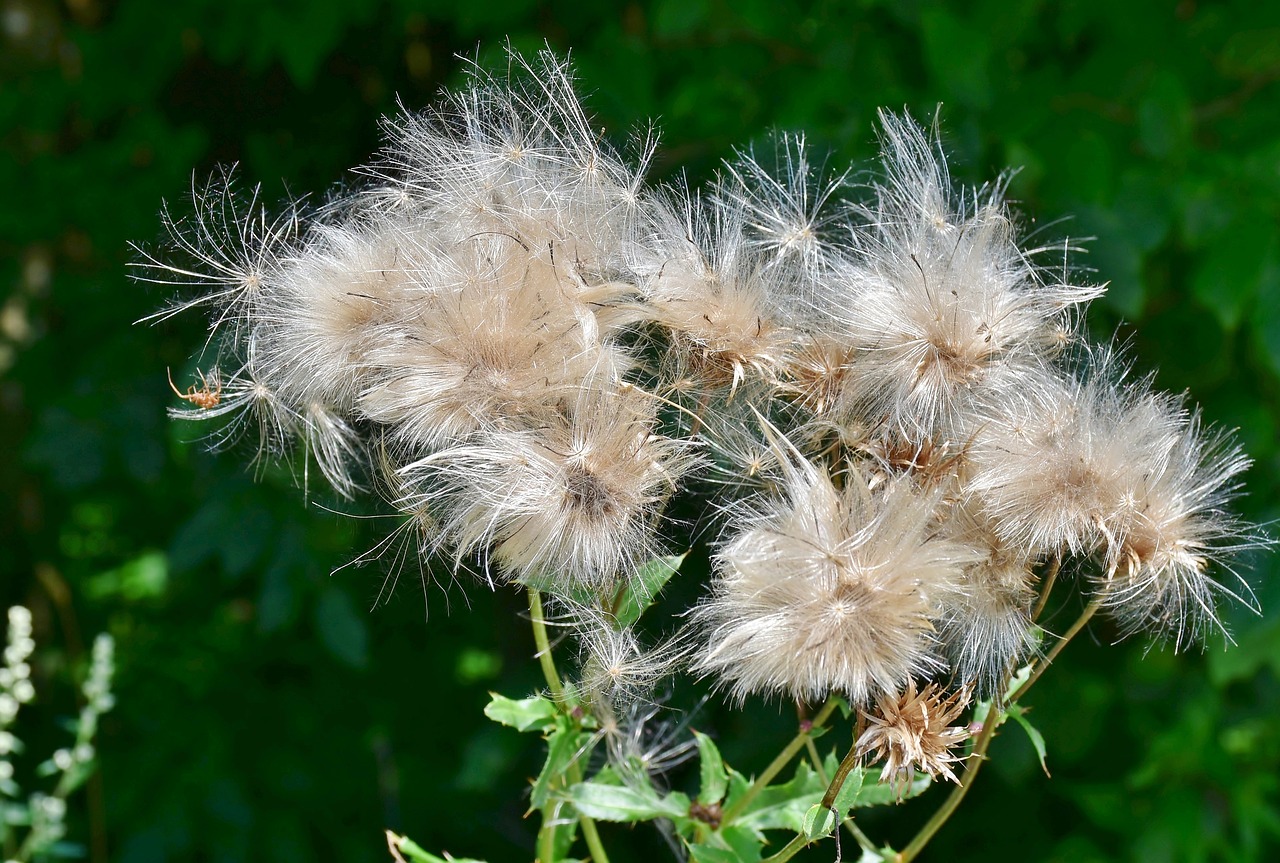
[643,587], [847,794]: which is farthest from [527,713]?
[847,794]

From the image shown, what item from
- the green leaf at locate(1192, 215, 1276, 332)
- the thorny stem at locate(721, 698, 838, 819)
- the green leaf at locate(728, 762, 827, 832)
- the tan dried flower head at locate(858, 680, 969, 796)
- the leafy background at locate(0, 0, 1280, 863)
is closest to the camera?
the tan dried flower head at locate(858, 680, 969, 796)

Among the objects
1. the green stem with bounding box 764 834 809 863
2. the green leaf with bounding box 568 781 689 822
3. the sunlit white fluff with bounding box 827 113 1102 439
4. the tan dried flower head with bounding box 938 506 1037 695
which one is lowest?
the green stem with bounding box 764 834 809 863

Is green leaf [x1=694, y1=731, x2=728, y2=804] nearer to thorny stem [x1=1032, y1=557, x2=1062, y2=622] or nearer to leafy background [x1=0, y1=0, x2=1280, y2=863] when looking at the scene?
thorny stem [x1=1032, y1=557, x2=1062, y2=622]

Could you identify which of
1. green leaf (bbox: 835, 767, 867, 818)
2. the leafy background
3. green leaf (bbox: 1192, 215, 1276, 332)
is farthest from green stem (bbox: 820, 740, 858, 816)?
green leaf (bbox: 1192, 215, 1276, 332)

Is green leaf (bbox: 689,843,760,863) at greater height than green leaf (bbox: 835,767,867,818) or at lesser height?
lesser

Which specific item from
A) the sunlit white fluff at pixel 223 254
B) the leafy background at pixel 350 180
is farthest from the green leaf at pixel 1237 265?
the sunlit white fluff at pixel 223 254

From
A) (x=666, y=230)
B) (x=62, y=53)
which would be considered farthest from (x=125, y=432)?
(x=666, y=230)

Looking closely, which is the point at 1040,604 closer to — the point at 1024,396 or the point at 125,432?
the point at 1024,396
